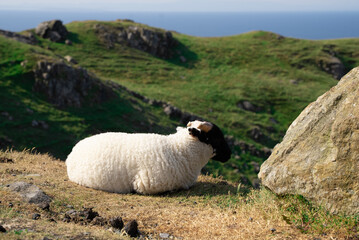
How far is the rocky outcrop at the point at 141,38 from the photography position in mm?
66125

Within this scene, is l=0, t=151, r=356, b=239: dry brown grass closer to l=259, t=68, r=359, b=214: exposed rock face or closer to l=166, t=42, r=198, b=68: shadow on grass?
l=259, t=68, r=359, b=214: exposed rock face

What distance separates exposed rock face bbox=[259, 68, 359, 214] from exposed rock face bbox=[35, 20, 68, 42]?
55.6 m

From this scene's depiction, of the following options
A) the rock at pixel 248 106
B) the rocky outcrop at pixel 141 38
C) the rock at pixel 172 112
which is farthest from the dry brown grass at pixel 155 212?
the rocky outcrop at pixel 141 38

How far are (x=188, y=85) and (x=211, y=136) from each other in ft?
142

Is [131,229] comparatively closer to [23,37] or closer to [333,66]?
[23,37]

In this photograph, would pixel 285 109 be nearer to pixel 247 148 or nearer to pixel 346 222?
pixel 247 148

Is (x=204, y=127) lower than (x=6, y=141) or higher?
higher

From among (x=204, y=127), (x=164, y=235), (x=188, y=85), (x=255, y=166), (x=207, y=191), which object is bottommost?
(x=255, y=166)

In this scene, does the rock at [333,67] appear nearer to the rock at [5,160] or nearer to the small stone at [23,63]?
the small stone at [23,63]

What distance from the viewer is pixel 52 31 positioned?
5903 centimetres

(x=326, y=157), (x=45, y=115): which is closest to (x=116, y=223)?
(x=326, y=157)

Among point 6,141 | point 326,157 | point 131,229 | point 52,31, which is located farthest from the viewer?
point 52,31

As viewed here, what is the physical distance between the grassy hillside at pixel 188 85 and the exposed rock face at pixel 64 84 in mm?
980

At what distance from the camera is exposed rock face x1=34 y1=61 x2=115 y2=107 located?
36375 millimetres
